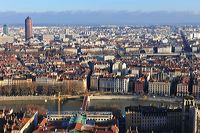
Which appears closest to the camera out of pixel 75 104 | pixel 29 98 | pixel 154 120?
pixel 154 120

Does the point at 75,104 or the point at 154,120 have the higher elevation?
the point at 154,120

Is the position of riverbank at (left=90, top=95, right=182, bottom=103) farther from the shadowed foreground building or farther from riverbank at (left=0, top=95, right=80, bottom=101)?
the shadowed foreground building

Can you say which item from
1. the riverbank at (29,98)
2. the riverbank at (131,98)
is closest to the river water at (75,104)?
the riverbank at (131,98)

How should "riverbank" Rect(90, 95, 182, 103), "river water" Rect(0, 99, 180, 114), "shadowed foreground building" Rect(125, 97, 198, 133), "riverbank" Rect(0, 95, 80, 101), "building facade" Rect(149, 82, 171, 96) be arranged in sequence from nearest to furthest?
"shadowed foreground building" Rect(125, 97, 198, 133) < "river water" Rect(0, 99, 180, 114) < "riverbank" Rect(90, 95, 182, 103) < "riverbank" Rect(0, 95, 80, 101) < "building facade" Rect(149, 82, 171, 96)

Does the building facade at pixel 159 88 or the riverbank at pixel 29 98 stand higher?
the building facade at pixel 159 88

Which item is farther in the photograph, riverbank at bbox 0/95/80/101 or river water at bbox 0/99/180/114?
riverbank at bbox 0/95/80/101

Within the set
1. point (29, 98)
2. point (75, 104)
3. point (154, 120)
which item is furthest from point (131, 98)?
point (154, 120)

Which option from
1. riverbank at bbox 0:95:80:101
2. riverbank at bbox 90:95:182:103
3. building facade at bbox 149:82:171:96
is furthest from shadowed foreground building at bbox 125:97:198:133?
building facade at bbox 149:82:171:96

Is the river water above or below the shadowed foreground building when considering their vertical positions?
below

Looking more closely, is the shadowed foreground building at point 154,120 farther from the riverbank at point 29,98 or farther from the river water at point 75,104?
the riverbank at point 29,98

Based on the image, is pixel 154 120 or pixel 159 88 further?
pixel 159 88

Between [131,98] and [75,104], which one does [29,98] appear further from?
Answer: [131,98]
